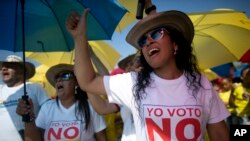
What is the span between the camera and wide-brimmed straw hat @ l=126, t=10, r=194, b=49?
187cm

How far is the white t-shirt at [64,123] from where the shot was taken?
10.0ft

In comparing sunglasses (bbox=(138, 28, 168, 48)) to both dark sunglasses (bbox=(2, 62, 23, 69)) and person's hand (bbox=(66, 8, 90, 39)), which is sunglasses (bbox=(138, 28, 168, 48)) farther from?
dark sunglasses (bbox=(2, 62, 23, 69))

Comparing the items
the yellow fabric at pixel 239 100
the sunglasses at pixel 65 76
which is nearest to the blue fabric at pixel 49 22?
the sunglasses at pixel 65 76

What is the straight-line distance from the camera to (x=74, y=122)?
311 cm

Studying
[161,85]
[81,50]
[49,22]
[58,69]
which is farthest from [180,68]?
[58,69]

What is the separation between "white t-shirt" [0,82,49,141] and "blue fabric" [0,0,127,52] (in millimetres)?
349

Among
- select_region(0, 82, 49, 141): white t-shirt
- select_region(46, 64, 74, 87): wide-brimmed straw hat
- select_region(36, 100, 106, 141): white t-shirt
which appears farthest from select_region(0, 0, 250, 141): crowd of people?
select_region(46, 64, 74, 87): wide-brimmed straw hat

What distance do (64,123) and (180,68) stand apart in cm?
141

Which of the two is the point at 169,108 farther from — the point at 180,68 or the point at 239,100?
the point at 239,100

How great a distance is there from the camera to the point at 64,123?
3.09 m

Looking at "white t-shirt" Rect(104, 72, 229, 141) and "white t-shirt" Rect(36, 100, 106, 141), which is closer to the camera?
"white t-shirt" Rect(104, 72, 229, 141)

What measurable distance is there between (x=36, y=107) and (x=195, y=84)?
6.12 feet

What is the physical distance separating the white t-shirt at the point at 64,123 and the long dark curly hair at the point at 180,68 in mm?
1212

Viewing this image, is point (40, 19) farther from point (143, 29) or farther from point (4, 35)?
point (143, 29)
